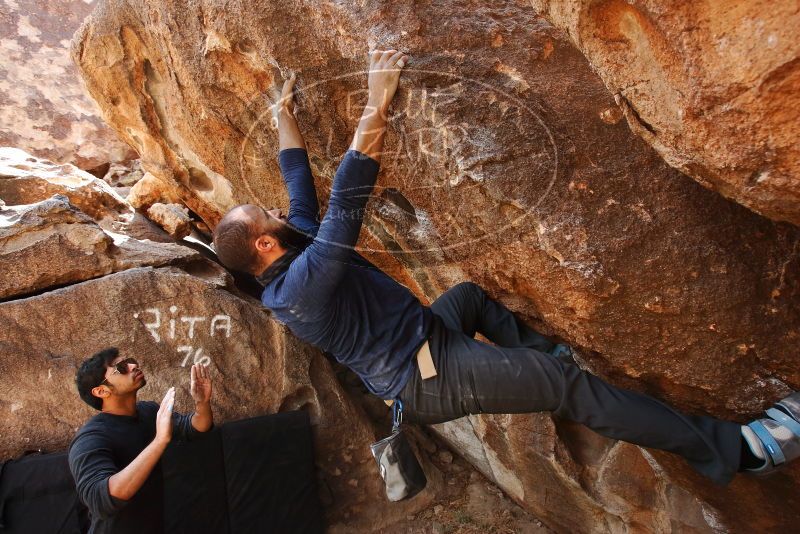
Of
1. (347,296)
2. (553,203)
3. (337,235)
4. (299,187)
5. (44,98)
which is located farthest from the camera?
(44,98)

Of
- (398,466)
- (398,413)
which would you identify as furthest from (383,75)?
(398,466)

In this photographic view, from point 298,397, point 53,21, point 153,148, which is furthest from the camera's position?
point 53,21

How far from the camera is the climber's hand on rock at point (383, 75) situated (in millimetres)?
2094

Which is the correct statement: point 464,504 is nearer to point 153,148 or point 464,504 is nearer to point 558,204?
point 558,204

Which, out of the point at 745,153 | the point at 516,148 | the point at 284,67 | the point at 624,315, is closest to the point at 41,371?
the point at 284,67

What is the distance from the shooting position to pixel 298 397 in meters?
3.70

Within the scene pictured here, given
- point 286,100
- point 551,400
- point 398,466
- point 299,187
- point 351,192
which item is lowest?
point 398,466

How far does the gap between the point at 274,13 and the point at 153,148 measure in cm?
269

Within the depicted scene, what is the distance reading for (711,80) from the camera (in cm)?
136

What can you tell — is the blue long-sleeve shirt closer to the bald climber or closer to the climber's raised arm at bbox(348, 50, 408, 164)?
the bald climber

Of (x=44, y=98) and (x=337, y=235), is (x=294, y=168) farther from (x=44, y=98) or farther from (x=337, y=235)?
(x=44, y=98)

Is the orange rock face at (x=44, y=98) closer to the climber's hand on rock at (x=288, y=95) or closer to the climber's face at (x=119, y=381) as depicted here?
the climber's face at (x=119, y=381)

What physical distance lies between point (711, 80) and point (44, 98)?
1047 cm

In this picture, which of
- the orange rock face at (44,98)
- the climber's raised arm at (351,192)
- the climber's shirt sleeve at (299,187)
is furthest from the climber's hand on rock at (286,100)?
the orange rock face at (44,98)
